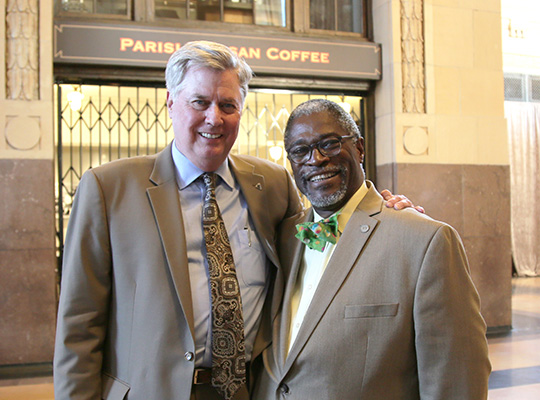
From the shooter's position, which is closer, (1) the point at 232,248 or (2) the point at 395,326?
(2) the point at 395,326

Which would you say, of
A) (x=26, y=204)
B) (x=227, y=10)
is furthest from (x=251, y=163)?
(x=227, y=10)

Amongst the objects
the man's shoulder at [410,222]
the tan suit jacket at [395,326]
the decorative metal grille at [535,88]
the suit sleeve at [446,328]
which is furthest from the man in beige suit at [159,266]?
the decorative metal grille at [535,88]

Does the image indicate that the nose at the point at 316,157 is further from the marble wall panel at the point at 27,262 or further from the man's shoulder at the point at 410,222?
the marble wall panel at the point at 27,262

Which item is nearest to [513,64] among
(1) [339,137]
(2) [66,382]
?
(1) [339,137]

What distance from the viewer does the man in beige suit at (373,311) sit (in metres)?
1.80

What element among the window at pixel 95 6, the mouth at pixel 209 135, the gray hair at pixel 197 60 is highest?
the window at pixel 95 6

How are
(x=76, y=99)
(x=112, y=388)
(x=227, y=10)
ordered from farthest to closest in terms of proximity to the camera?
(x=227, y=10), (x=76, y=99), (x=112, y=388)

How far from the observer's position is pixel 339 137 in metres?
2.05

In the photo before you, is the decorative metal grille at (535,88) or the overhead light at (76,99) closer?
the overhead light at (76,99)

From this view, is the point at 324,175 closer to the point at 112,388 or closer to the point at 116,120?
the point at 112,388

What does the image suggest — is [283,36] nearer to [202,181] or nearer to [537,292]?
[202,181]

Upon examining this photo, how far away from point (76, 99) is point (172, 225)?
13.3ft

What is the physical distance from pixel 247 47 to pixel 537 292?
24.3ft

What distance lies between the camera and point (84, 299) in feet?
6.53
